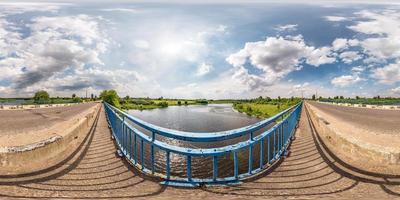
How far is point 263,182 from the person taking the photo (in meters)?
6.87

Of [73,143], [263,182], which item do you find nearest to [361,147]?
[263,182]

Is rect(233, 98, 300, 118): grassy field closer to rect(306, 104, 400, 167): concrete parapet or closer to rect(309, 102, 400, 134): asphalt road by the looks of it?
rect(309, 102, 400, 134): asphalt road

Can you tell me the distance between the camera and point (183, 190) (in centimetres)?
585

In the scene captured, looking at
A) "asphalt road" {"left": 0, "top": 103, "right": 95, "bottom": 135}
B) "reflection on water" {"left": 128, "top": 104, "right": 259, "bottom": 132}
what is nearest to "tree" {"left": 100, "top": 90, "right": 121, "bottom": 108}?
"reflection on water" {"left": 128, "top": 104, "right": 259, "bottom": 132}

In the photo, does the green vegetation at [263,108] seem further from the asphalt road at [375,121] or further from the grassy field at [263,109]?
the asphalt road at [375,121]

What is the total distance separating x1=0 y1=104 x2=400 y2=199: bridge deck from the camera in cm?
572

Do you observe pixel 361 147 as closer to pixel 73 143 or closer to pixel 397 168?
pixel 397 168

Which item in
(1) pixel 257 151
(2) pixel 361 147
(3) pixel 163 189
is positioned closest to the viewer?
(3) pixel 163 189

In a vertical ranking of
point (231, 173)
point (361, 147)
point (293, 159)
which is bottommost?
point (231, 173)

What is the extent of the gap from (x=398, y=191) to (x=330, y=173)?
1755 millimetres

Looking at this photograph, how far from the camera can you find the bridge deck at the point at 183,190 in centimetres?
572

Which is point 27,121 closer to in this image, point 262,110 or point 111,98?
point 262,110

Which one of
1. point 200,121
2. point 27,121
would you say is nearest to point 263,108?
point 200,121

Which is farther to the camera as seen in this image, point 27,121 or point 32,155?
point 27,121
